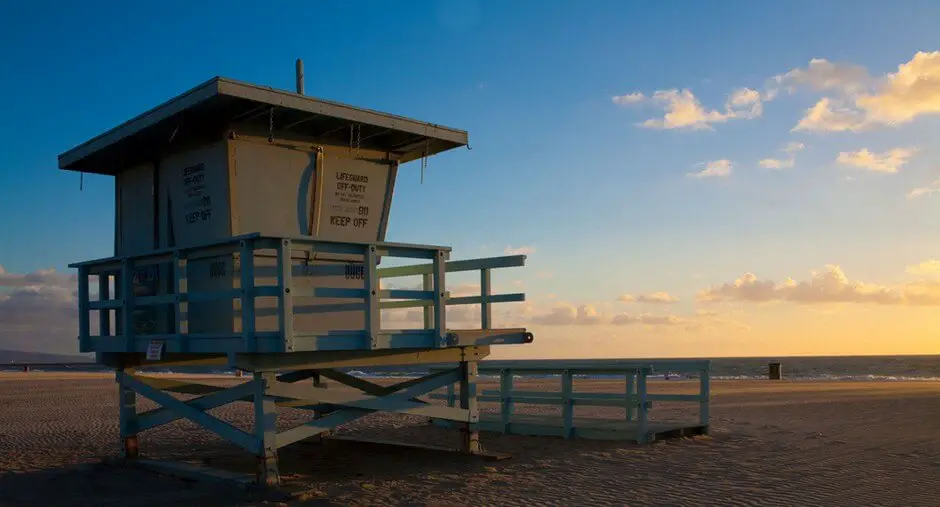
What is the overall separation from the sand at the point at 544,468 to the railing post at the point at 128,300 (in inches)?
67.7

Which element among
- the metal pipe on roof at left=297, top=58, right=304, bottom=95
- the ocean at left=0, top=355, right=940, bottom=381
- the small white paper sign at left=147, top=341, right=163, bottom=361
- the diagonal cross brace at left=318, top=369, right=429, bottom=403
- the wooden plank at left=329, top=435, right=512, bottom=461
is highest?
the metal pipe on roof at left=297, top=58, right=304, bottom=95

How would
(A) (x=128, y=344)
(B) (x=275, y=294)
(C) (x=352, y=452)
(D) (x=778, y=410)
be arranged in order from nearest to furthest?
(B) (x=275, y=294)
(A) (x=128, y=344)
(C) (x=352, y=452)
(D) (x=778, y=410)

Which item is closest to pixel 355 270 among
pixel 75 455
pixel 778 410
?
pixel 75 455

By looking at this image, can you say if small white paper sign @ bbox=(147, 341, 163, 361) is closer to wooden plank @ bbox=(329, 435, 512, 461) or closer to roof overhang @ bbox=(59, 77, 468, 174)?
roof overhang @ bbox=(59, 77, 468, 174)

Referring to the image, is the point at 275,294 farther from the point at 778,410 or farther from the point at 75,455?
the point at 778,410

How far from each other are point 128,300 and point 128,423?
6.87 ft

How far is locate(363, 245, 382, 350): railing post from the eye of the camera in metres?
9.20

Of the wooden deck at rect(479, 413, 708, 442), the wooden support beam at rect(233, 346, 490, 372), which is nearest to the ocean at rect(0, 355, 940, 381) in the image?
the wooden deck at rect(479, 413, 708, 442)

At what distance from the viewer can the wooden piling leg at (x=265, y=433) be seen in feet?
29.5

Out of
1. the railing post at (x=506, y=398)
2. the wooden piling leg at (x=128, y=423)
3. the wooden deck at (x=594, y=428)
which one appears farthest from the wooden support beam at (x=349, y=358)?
the wooden piling leg at (x=128, y=423)

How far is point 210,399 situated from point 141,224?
3448mm

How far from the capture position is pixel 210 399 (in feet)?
33.2

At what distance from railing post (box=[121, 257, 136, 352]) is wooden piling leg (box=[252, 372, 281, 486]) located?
8.65 feet

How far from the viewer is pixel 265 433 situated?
29.5ft
